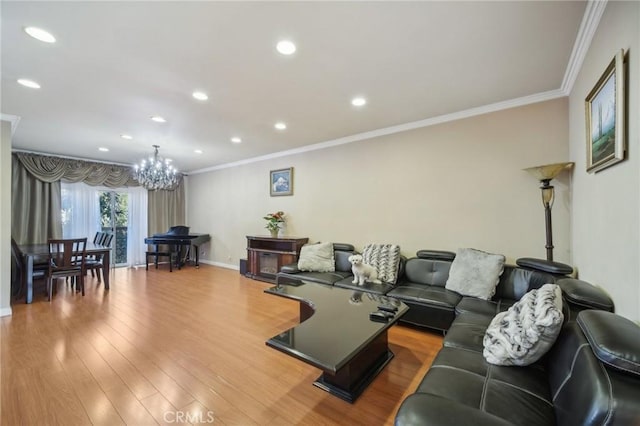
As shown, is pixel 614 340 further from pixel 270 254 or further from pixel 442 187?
pixel 270 254

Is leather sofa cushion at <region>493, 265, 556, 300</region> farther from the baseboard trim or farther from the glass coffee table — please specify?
the baseboard trim

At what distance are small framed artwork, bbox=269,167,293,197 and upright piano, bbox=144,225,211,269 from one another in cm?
256

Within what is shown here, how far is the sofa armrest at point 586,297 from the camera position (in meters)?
1.62

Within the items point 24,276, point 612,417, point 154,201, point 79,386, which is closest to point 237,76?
point 79,386

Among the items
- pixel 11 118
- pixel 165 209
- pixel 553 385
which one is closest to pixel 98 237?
pixel 165 209

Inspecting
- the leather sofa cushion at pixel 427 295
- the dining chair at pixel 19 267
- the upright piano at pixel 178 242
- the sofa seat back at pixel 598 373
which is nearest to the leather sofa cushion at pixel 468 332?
the leather sofa cushion at pixel 427 295

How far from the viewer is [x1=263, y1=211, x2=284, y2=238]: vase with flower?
5438mm

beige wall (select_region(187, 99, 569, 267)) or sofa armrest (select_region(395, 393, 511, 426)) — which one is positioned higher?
beige wall (select_region(187, 99, 569, 267))

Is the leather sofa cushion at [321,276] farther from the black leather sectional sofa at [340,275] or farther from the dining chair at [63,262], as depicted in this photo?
the dining chair at [63,262]

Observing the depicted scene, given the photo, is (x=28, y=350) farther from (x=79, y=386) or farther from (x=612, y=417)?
(x=612, y=417)

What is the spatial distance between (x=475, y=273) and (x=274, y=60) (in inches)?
119

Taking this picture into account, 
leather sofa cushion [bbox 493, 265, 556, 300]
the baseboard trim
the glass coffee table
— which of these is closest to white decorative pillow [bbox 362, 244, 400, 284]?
the glass coffee table

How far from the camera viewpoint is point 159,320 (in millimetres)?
3316

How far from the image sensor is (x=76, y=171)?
18.9 feet
